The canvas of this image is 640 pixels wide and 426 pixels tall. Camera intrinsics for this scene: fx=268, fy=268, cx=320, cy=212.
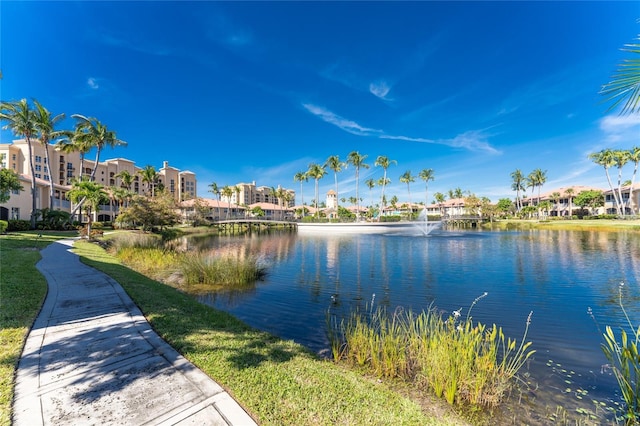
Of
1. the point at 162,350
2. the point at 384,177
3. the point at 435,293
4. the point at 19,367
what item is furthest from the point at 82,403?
the point at 384,177

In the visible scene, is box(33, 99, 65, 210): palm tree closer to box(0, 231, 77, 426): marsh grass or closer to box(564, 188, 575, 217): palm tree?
box(0, 231, 77, 426): marsh grass

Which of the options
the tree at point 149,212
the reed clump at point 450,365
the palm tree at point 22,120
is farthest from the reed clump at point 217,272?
the palm tree at point 22,120

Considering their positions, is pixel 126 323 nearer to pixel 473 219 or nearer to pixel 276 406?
pixel 276 406

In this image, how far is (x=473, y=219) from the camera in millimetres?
72438

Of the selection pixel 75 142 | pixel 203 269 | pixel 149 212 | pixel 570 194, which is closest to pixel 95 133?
pixel 75 142

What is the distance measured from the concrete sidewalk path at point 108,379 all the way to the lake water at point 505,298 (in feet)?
9.93

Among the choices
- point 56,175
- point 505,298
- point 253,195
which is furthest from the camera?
point 253,195

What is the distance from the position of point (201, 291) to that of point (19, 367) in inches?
279

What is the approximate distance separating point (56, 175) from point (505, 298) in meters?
88.3

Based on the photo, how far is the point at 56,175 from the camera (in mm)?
63312

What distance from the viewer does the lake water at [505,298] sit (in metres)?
5.02

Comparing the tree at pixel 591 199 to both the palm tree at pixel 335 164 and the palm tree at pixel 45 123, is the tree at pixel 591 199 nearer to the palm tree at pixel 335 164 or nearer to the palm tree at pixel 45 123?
the palm tree at pixel 335 164

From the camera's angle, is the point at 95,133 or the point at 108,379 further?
the point at 95,133

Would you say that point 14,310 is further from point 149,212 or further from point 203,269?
point 149,212
